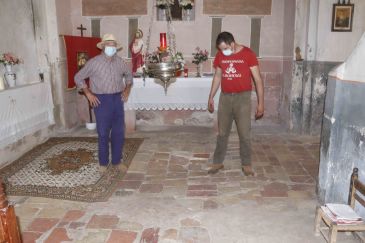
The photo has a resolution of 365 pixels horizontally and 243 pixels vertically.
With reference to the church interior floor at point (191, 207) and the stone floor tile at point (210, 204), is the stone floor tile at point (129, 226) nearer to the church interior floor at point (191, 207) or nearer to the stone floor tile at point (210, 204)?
the church interior floor at point (191, 207)

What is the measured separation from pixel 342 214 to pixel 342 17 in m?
4.83

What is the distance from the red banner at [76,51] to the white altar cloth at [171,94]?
156 cm

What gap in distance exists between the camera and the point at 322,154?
366cm

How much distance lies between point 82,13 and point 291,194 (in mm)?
6307

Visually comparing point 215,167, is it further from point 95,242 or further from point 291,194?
point 95,242

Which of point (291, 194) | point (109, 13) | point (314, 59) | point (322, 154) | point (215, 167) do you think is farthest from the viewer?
point (109, 13)

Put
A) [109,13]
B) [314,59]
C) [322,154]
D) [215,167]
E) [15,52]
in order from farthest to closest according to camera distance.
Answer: [109,13]
[314,59]
[15,52]
[215,167]
[322,154]

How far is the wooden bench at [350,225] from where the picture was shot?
2764 millimetres

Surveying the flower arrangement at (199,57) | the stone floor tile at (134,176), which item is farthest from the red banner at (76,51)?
the stone floor tile at (134,176)

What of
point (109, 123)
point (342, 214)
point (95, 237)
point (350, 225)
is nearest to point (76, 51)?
point (109, 123)

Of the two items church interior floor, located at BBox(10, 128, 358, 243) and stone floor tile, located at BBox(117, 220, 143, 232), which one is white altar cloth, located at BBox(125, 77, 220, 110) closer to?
church interior floor, located at BBox(10, 128, 358, 243)

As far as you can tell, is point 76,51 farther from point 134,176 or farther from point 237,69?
point 237,69

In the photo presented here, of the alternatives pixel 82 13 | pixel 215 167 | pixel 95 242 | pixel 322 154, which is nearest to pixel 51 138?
pixel 82 13

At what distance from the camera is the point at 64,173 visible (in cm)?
498
